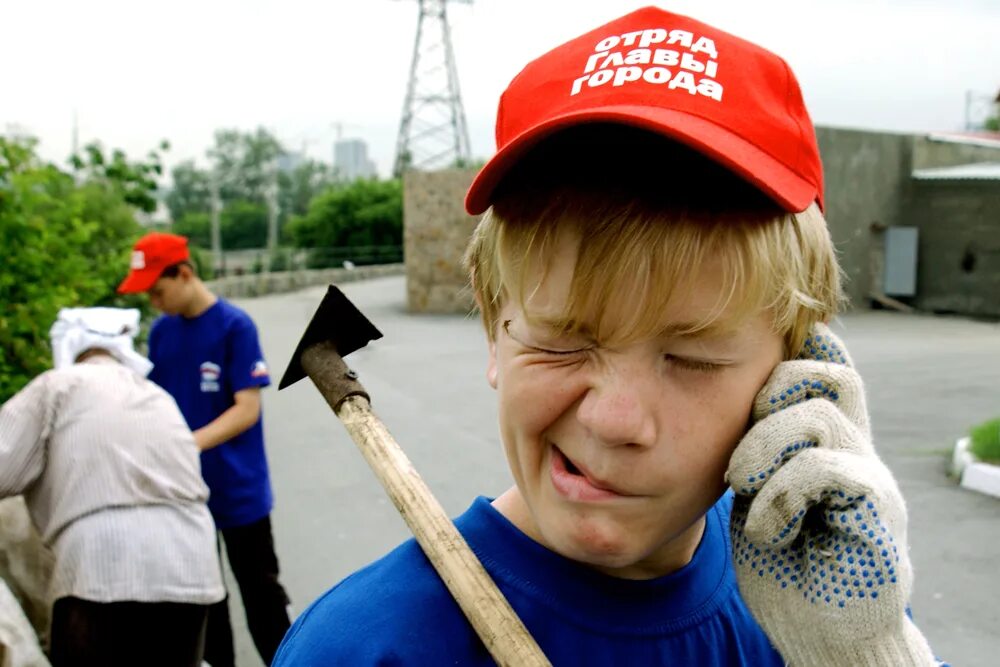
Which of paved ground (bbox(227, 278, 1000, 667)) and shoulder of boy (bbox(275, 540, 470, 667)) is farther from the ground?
shoulder of boy (bbox(275, 540, 470, 667))

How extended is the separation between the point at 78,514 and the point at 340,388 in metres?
1.99

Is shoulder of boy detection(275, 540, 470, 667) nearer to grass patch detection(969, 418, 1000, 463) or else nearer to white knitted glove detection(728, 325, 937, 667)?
white knitted glove detection(728, 325, 937, 667)

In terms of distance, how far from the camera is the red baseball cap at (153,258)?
13.5ft

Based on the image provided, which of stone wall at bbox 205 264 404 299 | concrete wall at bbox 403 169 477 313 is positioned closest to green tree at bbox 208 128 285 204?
stone wall at bbox 205 264 404 299

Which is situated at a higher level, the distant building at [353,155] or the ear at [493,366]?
the distant building at [353,155]

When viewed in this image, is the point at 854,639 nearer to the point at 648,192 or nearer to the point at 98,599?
the point at 648,192

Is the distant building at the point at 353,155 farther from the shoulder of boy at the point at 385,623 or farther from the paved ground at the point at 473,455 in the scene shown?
the shoulder of boy at the point at 385,623

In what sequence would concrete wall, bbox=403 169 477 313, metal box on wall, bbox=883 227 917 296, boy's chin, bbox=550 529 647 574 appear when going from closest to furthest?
boy's chin, bbox=550 529 647 574 < concrete wall, bbox=403 169 477 313 < metal box on wall, bbox=883 227 917 296

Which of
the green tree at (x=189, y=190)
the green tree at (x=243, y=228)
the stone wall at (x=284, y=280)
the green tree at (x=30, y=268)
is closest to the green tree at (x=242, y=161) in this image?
the green tree at (x=189, y=190)

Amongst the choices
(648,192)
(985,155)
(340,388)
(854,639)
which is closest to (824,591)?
(854,639)

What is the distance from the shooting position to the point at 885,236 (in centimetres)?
1850

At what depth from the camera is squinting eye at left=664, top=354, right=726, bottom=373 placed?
3.59 feet

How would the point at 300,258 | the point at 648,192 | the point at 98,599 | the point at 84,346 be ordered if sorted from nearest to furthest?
the point at 648,192, the point at 98,599, the point at 84,346, the point at 300,258

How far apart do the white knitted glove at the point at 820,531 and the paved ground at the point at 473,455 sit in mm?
714
